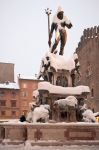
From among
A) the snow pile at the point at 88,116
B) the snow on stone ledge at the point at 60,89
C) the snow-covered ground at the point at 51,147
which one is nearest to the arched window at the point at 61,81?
the snow on stone ledge at the point at 60,89

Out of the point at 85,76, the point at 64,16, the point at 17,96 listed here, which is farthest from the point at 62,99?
the point at 17,96

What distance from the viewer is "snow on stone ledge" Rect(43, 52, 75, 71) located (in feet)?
45.6

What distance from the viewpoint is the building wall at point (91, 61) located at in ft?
140

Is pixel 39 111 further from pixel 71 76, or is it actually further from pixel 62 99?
pixel 71 76

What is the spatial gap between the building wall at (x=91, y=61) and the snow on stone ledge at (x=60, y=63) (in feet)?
91.6

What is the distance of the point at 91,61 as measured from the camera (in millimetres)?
45188

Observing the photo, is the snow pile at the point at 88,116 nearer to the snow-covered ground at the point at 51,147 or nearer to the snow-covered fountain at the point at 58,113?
the snow-covered fountain at the point at 58,113

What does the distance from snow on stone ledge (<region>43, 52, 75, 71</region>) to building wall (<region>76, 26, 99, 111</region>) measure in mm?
27930

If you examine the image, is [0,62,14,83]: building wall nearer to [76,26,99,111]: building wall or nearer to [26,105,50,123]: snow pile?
[76,26,99,111]: building wall

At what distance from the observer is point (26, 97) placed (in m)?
62.3

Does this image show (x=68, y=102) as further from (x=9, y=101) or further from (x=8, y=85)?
(x=8, y=85)

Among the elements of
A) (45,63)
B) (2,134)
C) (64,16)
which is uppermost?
(64,16)

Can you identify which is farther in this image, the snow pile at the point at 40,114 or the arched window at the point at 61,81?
the arched window at the point at 61,81

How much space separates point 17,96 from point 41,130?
4950cm
